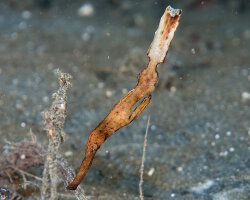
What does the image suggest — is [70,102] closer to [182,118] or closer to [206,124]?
[182,118]

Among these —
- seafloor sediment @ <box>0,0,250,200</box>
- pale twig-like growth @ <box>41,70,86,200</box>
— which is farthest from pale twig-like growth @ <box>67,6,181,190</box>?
seafloor sediment @ <box>0,0,250,200</box>

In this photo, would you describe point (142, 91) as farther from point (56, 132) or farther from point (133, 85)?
point (133, 85)

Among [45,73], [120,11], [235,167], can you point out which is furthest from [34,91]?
[120,11]

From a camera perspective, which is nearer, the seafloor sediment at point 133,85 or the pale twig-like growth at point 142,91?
the pale twig-like growth at point 142,91

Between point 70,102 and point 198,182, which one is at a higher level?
point 70,102

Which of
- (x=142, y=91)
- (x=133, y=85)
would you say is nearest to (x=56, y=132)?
(x=142, y=91)

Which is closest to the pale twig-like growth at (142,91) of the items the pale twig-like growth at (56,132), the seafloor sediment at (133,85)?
the pale twig-like growth at (56,132)

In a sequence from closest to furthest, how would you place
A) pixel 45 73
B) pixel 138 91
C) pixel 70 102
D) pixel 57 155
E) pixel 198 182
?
pixel 138 91, pixel 57 155, pixel 198 182, pixel 70 102, pixel 45 73

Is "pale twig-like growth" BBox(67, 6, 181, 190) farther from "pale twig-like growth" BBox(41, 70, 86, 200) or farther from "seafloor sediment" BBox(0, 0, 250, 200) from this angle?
"seafloor sediment" BBox(0, 0, 250, 200)

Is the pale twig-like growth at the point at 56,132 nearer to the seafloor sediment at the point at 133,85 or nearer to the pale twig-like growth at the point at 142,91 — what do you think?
the pale twig-like growth at the point at 142,91
